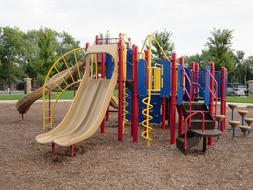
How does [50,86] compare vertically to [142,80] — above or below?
below

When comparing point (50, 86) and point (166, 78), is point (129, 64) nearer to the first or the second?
point (166, 78)

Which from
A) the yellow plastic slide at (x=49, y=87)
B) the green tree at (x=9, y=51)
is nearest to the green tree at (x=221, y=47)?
the yellow plastic slide at (x=49, y=87)

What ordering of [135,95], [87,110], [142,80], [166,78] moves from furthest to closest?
[142,80], [135,95], [166,78], [87,110]

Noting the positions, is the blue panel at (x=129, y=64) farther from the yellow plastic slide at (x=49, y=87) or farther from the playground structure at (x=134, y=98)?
the yellow plastic slide at (x=49, y=87)

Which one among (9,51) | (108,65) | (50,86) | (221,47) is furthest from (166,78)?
(9,51)

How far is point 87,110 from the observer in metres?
7.55

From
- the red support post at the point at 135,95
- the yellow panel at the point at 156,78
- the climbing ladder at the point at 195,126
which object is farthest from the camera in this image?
the yellow panel at the point at 156,78

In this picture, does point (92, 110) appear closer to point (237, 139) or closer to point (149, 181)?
point (149, 181)

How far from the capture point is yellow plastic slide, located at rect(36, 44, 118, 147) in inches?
258

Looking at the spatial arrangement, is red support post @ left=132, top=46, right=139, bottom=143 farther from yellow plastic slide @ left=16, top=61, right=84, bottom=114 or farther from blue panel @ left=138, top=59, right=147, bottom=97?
yellow plastic slide @ left=16, top=61, right=84, bottom=114

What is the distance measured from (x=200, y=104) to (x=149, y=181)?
3023 millimetres

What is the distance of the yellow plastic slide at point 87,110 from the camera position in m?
6.54

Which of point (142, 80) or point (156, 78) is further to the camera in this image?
point (156, 78)

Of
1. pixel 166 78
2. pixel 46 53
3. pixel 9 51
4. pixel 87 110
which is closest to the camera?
pixel 87 110
